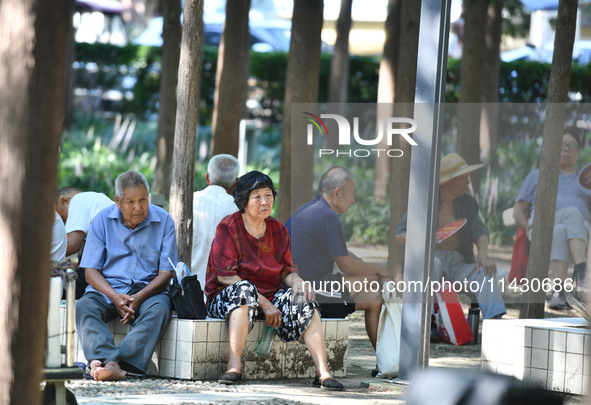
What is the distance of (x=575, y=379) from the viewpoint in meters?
6.46

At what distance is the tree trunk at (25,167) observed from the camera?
145 inches

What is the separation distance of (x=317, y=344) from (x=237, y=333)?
21.2 inches

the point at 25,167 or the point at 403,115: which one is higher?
the point at 403,115

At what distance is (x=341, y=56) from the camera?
1777 cm

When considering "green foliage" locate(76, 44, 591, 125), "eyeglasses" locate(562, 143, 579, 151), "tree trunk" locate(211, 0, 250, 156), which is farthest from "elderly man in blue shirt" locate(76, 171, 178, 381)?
"green foliage" locate(76, 44, 591, 125)

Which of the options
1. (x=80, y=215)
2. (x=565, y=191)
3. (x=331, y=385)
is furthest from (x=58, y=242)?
(x=565, y=191)

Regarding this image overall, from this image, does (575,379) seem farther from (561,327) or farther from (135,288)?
(135,288)

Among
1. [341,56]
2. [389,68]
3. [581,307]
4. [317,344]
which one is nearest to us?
[581,307]

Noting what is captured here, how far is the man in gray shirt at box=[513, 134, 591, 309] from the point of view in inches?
353

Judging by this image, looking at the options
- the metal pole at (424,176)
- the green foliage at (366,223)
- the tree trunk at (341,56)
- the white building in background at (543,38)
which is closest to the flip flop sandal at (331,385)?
the metal pole at (424,176)

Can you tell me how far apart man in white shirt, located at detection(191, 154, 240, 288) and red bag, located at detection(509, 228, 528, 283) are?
2426 millimetres

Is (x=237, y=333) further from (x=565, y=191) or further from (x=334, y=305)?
(x=565, y=191)

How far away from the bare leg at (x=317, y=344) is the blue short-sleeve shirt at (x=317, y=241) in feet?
1.58

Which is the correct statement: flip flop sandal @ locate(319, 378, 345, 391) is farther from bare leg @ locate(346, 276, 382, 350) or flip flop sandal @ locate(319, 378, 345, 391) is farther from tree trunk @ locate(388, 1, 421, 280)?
tree trunk @ locate(388, 1, 421, 280)
